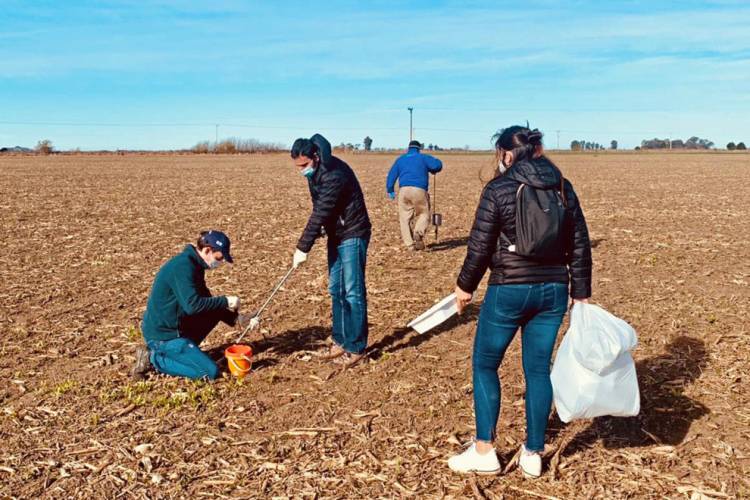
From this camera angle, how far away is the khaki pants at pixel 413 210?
12531 millimetres

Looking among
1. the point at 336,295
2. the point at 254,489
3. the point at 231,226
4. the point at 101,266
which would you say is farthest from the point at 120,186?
the point at 254,489

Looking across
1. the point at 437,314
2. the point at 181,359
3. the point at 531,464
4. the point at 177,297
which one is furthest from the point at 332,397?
the point at 531,464

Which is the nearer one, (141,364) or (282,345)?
(141,364)

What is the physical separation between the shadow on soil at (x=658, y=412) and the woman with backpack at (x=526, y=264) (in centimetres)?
100

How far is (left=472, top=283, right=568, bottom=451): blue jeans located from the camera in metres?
4.07

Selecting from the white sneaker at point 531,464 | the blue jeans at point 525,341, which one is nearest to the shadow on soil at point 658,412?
the white sneaker at point 531,464

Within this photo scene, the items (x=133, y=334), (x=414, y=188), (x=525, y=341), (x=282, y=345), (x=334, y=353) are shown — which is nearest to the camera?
(x=525, y=341)

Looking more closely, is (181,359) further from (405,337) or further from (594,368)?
(594,368)

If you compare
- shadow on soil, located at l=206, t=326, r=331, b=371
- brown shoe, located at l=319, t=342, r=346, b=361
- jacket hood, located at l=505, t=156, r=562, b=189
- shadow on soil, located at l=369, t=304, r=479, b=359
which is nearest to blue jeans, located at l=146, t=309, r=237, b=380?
shadow on soil, located at l=206, t=326, r=331, b=371

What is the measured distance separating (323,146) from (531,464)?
3.32m

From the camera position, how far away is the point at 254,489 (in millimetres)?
4395

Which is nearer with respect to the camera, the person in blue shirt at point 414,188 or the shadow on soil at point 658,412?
the shadow on soil at point 658,412

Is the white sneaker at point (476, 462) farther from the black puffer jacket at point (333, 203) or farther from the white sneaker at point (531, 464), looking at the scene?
the black puffer jacket at point (333, 203)

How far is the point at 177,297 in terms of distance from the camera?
6.09m
